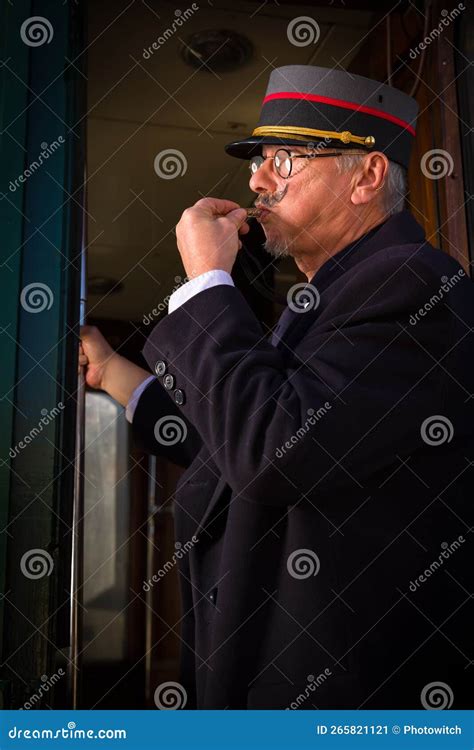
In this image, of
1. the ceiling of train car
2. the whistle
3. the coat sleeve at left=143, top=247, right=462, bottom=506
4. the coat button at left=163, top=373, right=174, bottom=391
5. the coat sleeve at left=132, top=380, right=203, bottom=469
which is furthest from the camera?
the ceiling of train car

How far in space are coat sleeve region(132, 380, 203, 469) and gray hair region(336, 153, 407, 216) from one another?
2.32 ft

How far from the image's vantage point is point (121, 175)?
360 cm

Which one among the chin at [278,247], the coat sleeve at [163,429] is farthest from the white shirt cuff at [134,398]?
the chin at [278,247]

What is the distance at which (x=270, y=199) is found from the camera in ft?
4.91

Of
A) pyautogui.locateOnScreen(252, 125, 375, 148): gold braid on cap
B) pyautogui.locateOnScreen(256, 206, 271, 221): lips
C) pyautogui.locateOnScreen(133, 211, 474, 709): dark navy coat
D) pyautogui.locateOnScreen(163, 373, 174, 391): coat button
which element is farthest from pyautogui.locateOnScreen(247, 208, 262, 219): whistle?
pyautogui.locateOnScreen(163, 373, 174, 391): coat button

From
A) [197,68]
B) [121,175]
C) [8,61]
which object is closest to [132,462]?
[121,175]

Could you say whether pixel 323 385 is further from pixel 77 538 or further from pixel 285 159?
pixel 77 538

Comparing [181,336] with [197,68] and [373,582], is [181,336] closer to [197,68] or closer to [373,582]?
[373,582]

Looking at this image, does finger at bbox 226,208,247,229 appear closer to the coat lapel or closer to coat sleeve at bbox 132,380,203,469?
the coat lapel

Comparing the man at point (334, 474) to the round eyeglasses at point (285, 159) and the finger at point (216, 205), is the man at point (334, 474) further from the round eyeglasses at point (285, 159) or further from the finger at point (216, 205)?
the round eyeglasses at point (285, 159)

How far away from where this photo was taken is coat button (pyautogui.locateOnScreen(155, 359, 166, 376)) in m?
1.21

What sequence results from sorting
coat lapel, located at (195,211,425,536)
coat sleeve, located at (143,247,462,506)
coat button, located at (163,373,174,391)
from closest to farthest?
1. coat sleeve, located at (143,247,462,506)
2. coat button, located at (163,373,174,391)
3. coat lapel, located at (195,211,425,536)

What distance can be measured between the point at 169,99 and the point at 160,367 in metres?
2.03

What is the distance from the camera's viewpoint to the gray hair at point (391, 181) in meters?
1.47
